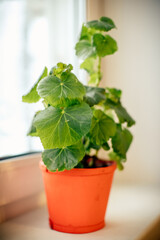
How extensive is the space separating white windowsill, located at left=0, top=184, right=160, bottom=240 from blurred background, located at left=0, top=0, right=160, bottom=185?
22cm

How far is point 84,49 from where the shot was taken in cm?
85

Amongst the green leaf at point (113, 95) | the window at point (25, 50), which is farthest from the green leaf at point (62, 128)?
the window at point (25, 50)

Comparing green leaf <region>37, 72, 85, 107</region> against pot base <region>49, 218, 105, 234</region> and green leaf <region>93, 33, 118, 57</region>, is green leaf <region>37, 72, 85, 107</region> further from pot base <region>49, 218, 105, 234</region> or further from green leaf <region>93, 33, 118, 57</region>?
pot base <region>49, 218, 105, 234</region>

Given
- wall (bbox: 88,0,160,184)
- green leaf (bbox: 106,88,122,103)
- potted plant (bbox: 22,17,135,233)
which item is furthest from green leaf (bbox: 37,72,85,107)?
wall (bbox: 88,0,160,184)

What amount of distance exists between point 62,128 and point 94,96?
174 millimetres

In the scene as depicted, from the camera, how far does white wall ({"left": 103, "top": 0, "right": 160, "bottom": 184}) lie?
1.27m

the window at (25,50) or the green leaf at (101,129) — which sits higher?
the window at (25,50)

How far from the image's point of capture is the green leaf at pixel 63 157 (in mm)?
677

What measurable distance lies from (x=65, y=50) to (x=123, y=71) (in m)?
0.32

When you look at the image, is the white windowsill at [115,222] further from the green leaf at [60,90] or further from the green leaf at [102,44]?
the green leaf at [102,44]

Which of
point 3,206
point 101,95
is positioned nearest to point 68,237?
point 3,206

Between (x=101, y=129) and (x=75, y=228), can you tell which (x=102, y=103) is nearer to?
(x=101, y=129)

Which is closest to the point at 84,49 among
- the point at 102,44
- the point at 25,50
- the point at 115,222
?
the point at 102,44

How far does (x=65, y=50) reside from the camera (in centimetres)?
122
